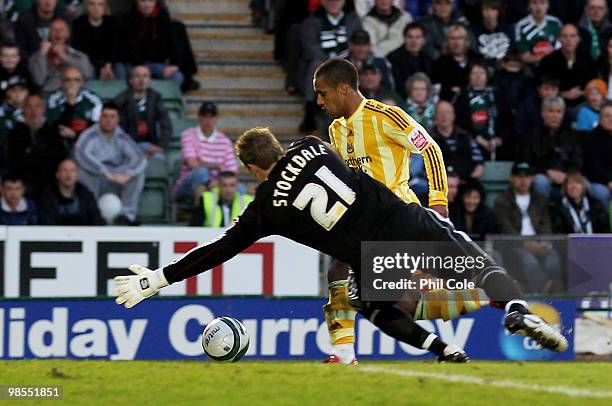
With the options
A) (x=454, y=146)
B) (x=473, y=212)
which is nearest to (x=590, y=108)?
(x=454, y=146)

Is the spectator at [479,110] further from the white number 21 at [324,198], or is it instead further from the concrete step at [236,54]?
the white number 21 at [324,198]

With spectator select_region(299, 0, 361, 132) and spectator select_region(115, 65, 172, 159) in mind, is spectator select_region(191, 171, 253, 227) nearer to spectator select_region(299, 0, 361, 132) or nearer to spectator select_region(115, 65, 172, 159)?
spectator select_region(115, 65, 172, 159)

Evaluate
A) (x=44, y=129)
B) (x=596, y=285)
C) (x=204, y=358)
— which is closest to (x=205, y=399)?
(x=204, y=358)

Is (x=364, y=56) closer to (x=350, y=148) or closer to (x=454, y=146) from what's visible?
(x=454, y=146)

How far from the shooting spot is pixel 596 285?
13.6m

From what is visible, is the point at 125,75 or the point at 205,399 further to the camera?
the point at 125,75

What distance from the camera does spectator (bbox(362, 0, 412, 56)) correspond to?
55.6 feet

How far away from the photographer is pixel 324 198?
340 inches

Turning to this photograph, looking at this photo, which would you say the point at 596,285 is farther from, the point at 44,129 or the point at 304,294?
the point at 44,129

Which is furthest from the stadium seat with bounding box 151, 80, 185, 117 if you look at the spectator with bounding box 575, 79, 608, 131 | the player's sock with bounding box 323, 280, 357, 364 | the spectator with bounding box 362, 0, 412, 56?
the player's sock with bounding box 323, 280, 357, 364

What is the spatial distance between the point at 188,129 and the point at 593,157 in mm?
4634

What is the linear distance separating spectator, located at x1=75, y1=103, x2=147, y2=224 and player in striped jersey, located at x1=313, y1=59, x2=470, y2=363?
5261 millimetres

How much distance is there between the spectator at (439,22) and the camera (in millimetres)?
17047

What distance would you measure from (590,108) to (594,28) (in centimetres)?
142
